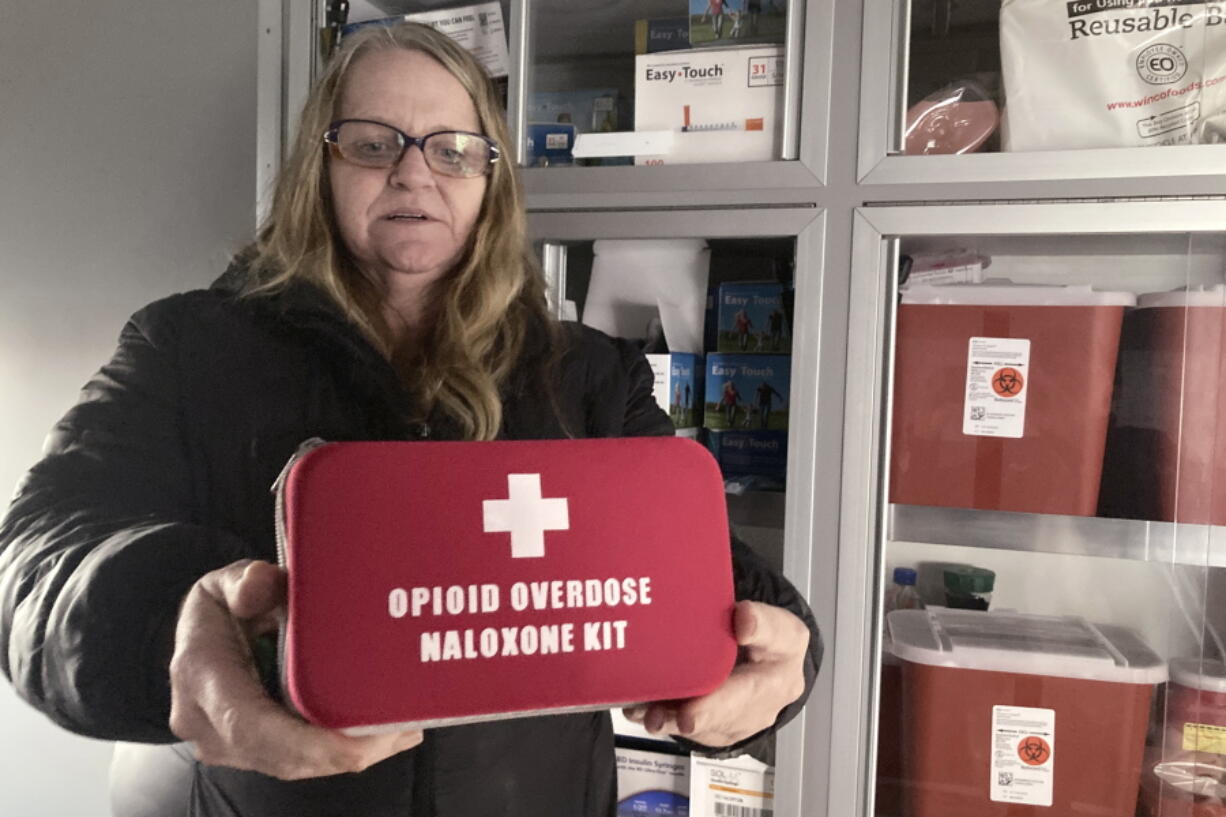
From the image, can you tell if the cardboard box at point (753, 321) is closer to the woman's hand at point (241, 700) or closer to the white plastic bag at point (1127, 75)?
the white plastic bag at point (1127, 75)

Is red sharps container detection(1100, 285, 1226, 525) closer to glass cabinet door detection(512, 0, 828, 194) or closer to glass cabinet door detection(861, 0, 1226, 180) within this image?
glass cabinet door detection(861, 0, 1226, 180)

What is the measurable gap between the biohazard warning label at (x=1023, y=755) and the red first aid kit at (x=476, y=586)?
70cm

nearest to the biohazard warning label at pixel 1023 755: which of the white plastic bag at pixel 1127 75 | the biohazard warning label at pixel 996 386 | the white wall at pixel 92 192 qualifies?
the biohazard warning label at pixel 996 386

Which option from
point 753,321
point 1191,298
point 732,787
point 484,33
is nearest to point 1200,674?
point 1191,298

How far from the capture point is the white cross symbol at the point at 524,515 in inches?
17.4

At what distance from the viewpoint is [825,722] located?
0.98 meters

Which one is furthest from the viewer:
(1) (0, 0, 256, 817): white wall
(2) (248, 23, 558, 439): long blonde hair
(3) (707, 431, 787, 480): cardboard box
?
(1) (0, 0, 256, 817): white wall

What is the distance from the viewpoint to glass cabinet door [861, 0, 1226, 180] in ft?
3.03

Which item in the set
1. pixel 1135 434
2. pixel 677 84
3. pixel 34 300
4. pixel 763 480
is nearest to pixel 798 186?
pixel 677 84

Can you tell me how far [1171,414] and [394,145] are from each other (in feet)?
3.09

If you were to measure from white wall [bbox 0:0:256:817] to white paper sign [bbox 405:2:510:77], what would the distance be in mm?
634

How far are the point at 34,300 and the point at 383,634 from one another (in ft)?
5.72

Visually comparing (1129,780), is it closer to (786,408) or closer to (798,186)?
(786,408)

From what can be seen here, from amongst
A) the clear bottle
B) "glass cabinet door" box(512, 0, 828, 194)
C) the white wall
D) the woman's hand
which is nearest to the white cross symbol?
the woman's hand
